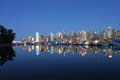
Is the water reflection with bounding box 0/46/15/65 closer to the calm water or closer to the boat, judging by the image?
the calm water

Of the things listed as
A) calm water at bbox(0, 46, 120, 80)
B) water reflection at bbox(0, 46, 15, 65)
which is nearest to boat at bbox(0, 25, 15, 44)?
water reflection at bbox(0, 46, 15, 65)

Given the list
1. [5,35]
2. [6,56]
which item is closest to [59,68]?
[6,56]

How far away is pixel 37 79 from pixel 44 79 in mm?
513

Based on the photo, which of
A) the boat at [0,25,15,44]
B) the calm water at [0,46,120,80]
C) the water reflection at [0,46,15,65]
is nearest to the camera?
the calm water at [0,46,120,80]

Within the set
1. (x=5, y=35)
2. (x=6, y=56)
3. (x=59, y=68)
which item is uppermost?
(x=5, y=35)

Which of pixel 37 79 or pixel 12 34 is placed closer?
pixel 37 79

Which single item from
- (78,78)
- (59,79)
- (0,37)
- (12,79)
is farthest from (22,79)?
(0,37)

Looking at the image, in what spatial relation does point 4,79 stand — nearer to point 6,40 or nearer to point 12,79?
point 12,79

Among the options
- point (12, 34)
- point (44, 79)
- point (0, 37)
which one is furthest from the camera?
point (12, 34)

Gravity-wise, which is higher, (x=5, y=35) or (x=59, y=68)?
(x=5, y=35)

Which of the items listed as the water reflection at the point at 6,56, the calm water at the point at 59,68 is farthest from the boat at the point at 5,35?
the calm water at the point at 59,68

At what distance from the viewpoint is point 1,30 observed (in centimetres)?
17488

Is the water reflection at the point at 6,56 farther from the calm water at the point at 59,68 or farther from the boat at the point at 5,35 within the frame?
the boat at the point at 5,35

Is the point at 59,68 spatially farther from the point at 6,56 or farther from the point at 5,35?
the point at 5,35
